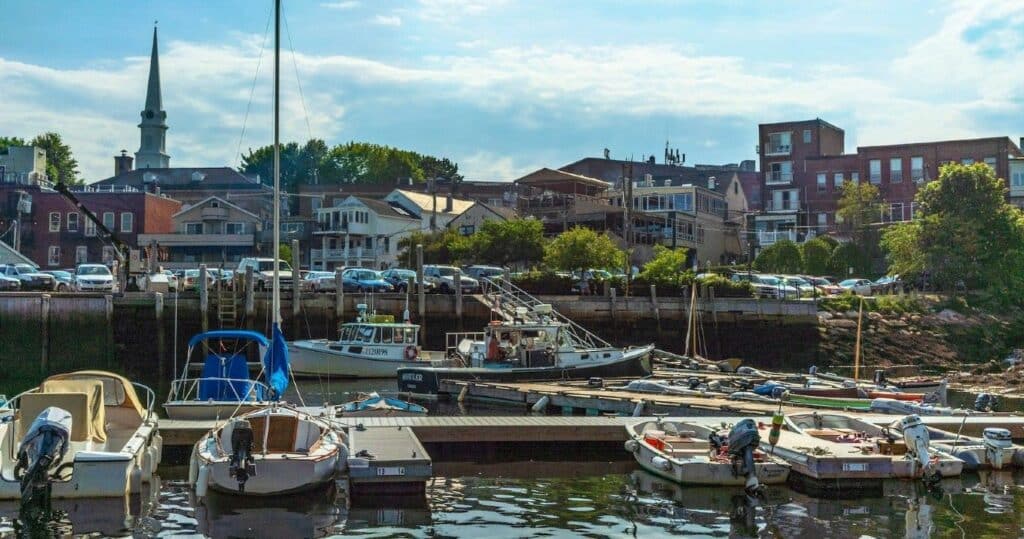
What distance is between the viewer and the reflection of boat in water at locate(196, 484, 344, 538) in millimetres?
16594

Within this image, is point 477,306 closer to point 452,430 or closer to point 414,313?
point 414,313

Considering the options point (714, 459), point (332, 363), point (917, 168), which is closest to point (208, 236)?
point (332, 363)

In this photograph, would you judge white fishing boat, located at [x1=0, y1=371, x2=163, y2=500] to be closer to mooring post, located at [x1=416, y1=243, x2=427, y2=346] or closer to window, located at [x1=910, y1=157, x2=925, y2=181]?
mooring post, located at [x1=416, y1=243, x2=427, y2=346]

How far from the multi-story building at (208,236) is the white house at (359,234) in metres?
5.38

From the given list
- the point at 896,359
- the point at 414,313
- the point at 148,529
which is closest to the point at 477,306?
the point at 414,313

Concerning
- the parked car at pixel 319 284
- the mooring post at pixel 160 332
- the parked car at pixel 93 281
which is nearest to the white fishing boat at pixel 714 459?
the mooring post at pixel 160 332

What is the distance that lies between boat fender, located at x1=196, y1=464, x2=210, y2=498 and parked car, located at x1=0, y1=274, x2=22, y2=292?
36962 millimetres

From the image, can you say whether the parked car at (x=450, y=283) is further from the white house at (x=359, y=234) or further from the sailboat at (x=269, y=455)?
the sailboat at (x=269, y=455)

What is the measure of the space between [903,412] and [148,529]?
18.4 m

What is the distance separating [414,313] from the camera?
5041 cm

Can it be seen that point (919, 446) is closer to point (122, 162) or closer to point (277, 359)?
point (277, 359)

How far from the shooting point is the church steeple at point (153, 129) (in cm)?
13688

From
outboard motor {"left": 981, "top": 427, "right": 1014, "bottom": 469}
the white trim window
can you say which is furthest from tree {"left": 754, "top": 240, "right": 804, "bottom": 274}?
outboard motor {"left": 981, "top": 427, "right": 1014, "bottom": 469}

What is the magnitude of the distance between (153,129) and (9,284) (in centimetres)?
9072
